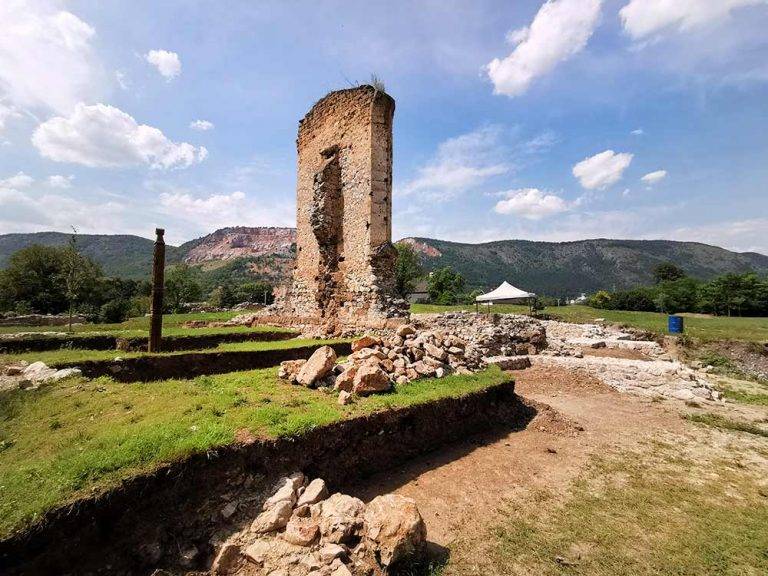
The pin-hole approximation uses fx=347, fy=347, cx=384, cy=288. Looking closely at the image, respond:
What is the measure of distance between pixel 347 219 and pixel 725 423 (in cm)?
1256

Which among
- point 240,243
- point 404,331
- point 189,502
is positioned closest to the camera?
point 189,502

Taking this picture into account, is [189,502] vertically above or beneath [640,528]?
above

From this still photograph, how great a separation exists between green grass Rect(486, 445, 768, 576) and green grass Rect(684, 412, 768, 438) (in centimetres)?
294

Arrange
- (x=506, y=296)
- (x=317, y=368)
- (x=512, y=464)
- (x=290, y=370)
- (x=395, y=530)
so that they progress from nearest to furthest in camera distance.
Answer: (x=395, y=530), (x=512, y=464), (x=317, y=368), (x=290, y=370), (x=506, y=296)

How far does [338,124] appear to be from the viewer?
14383mm

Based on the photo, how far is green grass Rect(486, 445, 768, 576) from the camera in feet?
11.5

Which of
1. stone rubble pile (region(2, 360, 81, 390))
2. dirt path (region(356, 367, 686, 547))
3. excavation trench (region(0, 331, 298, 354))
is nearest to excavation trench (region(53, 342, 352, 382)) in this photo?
stone rubble pile (region(2, 360, 81, 390))

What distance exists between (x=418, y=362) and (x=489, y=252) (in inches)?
5773

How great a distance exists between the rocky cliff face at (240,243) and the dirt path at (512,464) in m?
163

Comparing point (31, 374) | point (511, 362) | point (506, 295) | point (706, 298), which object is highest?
point (506, 295)

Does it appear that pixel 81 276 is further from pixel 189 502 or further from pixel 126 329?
pixel 189 502

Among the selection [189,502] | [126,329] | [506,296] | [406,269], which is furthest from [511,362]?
[406,269]

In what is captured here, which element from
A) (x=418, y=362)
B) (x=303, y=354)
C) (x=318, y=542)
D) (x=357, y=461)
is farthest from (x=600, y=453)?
(x=303, y=354)

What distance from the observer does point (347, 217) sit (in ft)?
45.5
